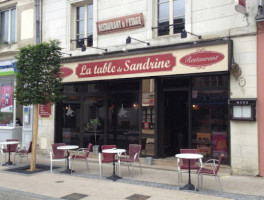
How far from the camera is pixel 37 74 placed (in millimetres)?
9391

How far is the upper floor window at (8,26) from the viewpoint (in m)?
15.1

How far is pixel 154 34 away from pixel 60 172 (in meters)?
5.50

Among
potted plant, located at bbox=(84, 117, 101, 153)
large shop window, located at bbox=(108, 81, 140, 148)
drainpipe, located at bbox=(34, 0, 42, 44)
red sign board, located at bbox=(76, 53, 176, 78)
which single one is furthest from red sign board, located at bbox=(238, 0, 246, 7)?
drainpipe, located at bbox=(34, 0, 42, 44)

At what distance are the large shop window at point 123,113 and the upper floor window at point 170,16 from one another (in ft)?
7.11

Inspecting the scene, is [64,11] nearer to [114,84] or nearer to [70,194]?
[114,84]

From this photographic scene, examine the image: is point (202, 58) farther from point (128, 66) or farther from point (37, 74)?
point (37, 74)

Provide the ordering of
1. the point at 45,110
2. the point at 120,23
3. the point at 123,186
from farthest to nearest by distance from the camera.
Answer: the point at 45,110, the point at 120,23, the point at 123,186

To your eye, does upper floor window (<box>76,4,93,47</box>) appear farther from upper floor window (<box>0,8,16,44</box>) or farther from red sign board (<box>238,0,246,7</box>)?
red sign board (<box>238,0,246,7</box>)

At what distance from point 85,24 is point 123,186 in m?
7.36

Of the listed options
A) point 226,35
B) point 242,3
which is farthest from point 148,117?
point 242,3

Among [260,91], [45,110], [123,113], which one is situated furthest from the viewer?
[45,110]

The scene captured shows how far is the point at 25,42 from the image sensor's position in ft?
46.7

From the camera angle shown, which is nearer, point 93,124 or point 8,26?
point 93,124

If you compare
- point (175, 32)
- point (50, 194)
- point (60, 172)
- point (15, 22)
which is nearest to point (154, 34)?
point (175, 32)
